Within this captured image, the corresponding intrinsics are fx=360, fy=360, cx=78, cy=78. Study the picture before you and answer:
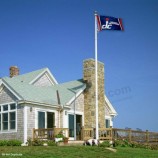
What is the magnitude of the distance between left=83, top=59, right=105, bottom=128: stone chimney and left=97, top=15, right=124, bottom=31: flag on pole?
16.1 ft

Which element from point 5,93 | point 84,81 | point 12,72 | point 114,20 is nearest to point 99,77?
point 84,81

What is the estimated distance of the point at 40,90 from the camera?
30.0 m

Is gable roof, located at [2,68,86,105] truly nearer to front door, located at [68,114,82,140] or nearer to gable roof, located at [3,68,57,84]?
gable roof, located at [3,68,57,84]

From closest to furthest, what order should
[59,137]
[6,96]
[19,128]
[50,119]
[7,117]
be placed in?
[59,137] < [19,128] < [7,117] < [6,96] < [50,119]

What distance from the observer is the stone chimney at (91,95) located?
30516mm

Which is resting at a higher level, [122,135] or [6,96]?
[6,96]

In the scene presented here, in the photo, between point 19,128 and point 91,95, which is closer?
point 19,128

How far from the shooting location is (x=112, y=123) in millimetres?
35375

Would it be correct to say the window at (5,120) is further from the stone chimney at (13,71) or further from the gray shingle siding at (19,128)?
the stone chimney at (13,71)

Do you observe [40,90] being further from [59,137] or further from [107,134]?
[107,134]

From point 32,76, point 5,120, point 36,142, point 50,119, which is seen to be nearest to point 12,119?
point 5,120

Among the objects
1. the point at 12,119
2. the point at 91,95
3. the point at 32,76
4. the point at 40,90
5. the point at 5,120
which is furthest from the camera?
the point at 32,76

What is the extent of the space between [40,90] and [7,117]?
12.8ft

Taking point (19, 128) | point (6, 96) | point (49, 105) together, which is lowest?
point (19, 128)
